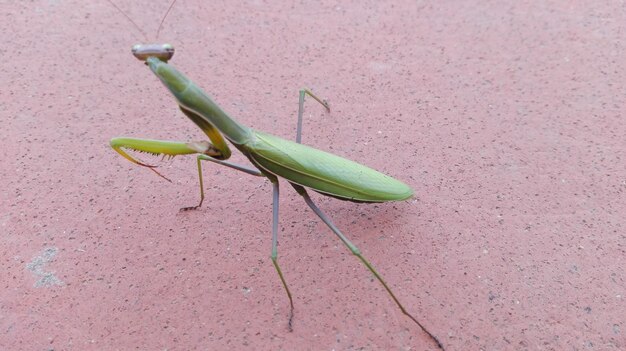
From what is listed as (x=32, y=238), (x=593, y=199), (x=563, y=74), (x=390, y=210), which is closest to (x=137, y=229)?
(x=32, y=238)

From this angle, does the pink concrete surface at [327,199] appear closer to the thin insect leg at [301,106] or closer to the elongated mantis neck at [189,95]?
the thin insect leg at [301,106]

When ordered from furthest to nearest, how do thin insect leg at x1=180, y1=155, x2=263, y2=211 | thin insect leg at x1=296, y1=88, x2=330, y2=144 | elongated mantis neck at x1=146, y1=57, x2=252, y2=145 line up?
thin insect leg at x1=296, y1=88, x2=330, y2=144
thin insect leg at x1=180, y1=155, x2=263, y2=211
elongated mantis neck at x1=146, y1=57, x2=252, y2=145

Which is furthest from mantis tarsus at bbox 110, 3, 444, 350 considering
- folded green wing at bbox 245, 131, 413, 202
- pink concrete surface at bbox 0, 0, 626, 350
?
pink concrete surface at bbox 0, 0, 626, 350

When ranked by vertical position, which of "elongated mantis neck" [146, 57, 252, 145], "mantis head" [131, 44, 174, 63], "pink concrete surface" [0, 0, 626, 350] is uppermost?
"mantis head" [131, 44, 174, 63]

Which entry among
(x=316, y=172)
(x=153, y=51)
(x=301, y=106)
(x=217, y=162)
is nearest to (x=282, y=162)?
(x=316, y=172)

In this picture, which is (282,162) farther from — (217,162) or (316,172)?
(217,162)

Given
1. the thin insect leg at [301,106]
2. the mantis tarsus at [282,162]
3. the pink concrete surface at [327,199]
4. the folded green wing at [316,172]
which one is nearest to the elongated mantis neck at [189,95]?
the mantis tarsus at [282,162]

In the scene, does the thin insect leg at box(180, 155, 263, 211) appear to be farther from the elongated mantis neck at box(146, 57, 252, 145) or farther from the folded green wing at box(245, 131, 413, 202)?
the elongated mantis neck at box(146, 57, 252, 145)

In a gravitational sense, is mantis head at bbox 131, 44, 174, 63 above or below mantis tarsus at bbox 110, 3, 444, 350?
above
